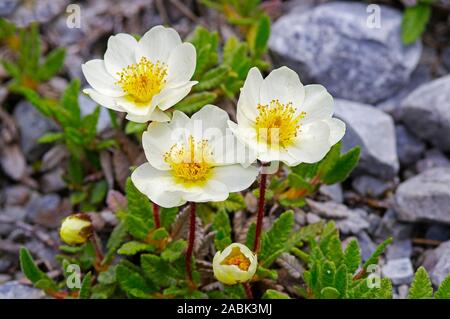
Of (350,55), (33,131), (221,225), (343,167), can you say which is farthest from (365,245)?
(33,131)

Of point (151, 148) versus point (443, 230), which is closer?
point (151, 148)

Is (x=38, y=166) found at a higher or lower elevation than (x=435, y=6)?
lower

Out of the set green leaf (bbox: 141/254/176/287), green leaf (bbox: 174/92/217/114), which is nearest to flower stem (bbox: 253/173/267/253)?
green leaf (bbox: 141/254/176/287)

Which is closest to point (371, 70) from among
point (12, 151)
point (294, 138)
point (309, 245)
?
point (309, 245)

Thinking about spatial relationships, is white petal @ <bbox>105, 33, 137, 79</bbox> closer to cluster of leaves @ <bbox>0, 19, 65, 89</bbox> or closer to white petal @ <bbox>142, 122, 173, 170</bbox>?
white petal @ <bbox>142, 122, 173, 170</bbox>
